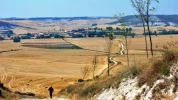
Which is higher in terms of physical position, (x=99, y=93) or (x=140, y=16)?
(x=140, y=16)

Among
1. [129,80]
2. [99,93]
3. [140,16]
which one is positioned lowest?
[99,93]

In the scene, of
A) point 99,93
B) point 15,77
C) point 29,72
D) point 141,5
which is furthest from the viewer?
point 29,72

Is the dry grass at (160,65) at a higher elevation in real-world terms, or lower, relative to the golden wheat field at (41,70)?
higher

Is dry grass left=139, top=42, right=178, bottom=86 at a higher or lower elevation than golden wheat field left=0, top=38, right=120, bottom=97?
higher

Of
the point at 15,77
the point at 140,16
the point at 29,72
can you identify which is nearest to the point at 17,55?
the point at 29,72

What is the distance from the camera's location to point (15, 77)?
295 ft

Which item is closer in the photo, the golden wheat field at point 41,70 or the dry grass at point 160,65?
the dry grass at point 160,65

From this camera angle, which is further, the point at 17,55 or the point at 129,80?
the point at 17,55

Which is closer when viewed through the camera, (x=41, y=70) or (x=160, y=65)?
(x=160, y=65)

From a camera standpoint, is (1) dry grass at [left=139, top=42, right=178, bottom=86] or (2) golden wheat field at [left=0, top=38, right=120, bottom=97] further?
(2) golden wheat field at [left=0, top=38, right=120, bottom=97]

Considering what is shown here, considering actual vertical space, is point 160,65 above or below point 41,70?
above

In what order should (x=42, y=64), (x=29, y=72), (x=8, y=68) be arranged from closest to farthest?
(x=29, y=72), (x=8, y=68), (x=42, y=64)

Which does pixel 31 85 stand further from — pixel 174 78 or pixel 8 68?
pixel 174 78

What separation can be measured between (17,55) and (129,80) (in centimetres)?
12905
